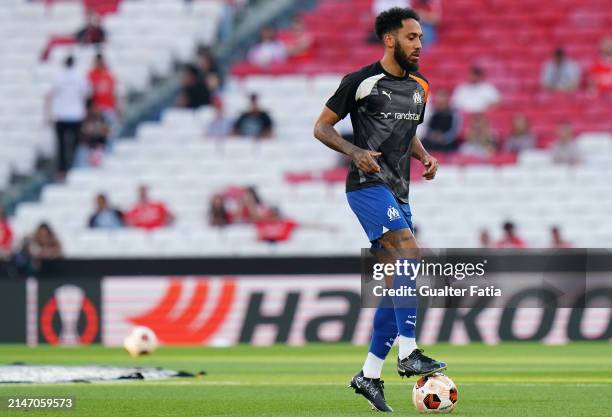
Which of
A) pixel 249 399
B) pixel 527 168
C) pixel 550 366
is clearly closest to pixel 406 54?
pixel 249 399

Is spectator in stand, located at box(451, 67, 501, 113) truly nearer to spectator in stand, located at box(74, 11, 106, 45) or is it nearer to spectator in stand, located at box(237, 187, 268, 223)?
spectator in stand, located at box(237, 187, 268, 223)

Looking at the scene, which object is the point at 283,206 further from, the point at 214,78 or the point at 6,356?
the point at 6,356

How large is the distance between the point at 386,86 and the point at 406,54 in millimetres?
243

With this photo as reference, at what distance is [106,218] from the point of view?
23.3m

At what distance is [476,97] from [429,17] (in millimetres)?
2021

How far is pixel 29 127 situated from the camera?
27031 mm

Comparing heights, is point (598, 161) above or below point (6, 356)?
above

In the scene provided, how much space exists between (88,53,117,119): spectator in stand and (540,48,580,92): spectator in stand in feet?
23.8

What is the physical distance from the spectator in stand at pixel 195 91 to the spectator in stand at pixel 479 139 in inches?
190

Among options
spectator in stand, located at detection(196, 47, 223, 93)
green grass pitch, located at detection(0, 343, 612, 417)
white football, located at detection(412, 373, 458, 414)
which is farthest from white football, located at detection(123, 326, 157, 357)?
spectator in stand, located at detection(196, 47, 223, 93)

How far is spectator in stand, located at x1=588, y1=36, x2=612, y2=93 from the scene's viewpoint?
941 inches

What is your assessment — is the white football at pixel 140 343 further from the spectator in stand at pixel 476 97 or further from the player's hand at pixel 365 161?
the spectator in stand at pixel 476 97

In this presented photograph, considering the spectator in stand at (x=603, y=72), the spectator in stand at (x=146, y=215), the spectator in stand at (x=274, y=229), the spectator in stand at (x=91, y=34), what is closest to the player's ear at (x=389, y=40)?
the spectator in stand at (x=274, y=229)

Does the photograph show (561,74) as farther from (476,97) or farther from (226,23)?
(226,23)
